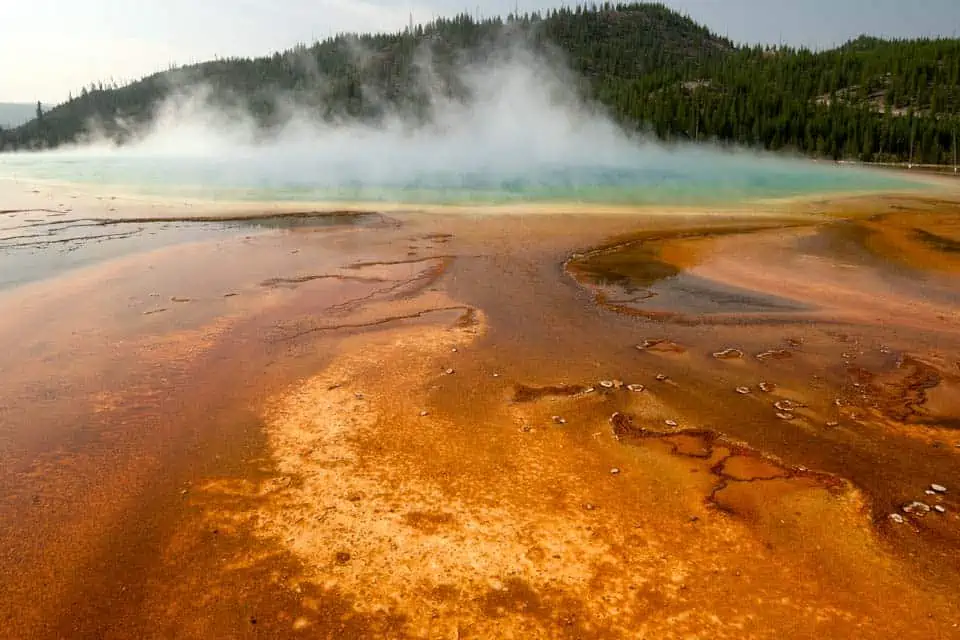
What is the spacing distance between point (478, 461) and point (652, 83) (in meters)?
104

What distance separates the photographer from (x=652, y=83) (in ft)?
323

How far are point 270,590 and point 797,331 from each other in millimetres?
8436

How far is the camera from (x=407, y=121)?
103250mm

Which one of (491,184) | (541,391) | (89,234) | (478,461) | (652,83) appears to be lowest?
(478,461)

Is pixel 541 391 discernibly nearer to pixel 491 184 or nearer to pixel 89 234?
pixel 89 234

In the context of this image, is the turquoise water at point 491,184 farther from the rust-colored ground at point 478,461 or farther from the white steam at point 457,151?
the rust-colored ground at point 478,461

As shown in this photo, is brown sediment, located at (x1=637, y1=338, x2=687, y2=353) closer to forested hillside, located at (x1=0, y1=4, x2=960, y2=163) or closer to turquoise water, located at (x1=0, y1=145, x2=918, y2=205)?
turquoise water, located at (x1=0, y1=145, x2=918, y2=205)

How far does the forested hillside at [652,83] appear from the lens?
70438 millimetres

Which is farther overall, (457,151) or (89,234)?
(457,151)

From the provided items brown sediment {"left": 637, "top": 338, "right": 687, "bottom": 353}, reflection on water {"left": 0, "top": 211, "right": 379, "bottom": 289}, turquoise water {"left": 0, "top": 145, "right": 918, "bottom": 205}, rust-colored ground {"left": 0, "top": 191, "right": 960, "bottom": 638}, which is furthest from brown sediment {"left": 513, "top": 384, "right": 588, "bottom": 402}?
turquoise water {"left": 0, "top": 145, "right": 918, "bottom": 205}

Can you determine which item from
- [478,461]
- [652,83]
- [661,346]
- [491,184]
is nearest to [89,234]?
[661,346]

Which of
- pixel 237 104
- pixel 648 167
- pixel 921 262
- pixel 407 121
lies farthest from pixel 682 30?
pixel 921 262

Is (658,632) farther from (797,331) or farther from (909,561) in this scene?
(797,331)

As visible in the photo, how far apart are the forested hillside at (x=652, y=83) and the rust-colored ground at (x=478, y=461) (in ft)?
217
